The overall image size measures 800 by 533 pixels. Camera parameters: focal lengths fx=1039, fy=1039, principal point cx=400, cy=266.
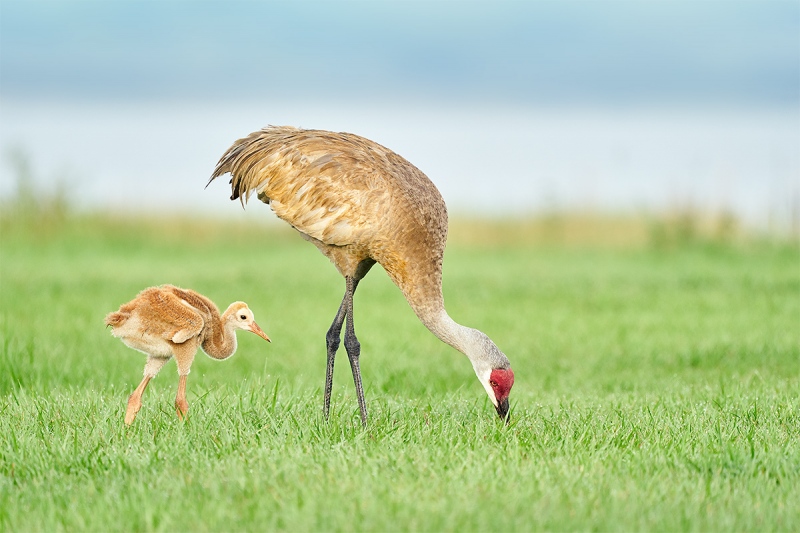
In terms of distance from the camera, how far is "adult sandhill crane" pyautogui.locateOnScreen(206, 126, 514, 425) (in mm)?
6367

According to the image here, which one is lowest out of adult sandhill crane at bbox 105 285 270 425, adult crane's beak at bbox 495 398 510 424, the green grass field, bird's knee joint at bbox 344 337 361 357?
the green grass field

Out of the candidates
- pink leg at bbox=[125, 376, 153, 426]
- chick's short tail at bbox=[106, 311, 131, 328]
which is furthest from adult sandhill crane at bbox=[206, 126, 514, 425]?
chick's short tail at bbox=[106, 311, 131, 328]

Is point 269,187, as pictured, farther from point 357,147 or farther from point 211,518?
point 211,518

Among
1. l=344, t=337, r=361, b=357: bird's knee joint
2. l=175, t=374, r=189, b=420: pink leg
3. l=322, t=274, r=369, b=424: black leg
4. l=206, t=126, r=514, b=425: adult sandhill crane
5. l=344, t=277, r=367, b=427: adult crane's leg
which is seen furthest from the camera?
l=344, t=337, r=361, b=357: bird's knee joint

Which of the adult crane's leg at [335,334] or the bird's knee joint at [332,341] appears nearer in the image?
the adult crane's leg at [335,334]

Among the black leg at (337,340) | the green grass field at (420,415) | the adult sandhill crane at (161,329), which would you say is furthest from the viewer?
the black leg at (337,340)

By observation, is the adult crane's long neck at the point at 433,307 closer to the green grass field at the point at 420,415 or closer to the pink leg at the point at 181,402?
the green grass field at the point at 420,415

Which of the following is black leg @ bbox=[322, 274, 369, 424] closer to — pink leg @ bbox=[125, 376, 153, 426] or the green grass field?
the green grass field

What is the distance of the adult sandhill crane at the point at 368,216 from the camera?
6.37m

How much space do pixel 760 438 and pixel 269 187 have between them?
3.41m

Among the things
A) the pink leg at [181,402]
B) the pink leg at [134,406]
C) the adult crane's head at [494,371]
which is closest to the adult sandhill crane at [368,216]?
the adult crane's head at [494,371]

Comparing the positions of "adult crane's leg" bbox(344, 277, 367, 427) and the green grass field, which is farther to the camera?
"adult crane's leg" bbox(344, 277, 367, 427)

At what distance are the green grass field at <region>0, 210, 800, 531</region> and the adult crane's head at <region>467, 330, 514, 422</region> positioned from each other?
0.19 m

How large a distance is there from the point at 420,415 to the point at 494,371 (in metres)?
0.56
